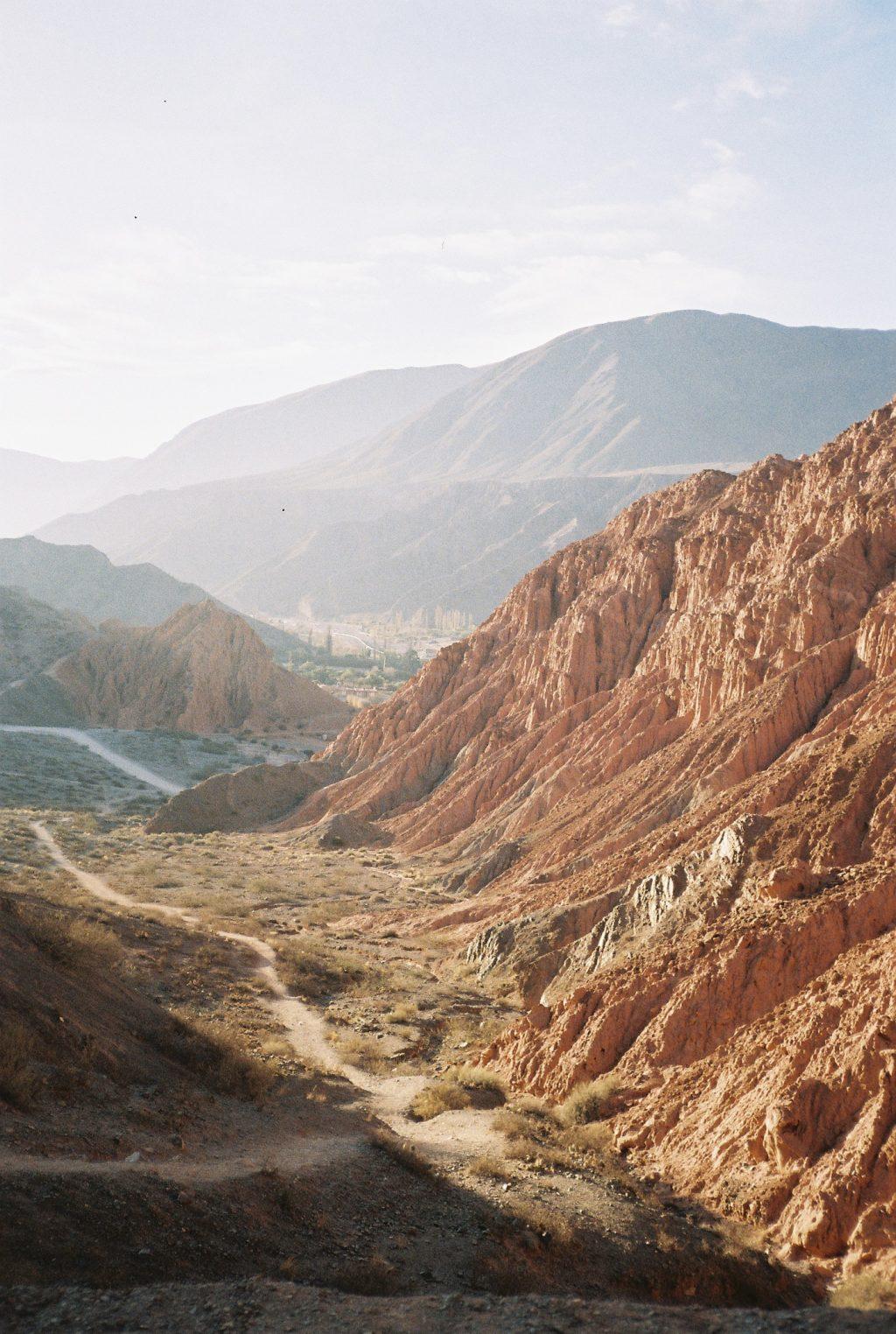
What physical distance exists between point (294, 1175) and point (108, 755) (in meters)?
66.6

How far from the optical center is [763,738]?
30.4 meters

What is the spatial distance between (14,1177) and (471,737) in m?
41.4

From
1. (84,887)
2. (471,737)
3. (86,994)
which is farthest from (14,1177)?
(471,737)

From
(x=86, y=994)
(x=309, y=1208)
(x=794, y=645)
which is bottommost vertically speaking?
(x=309, y=1208)

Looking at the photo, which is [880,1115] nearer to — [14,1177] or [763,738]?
[14,1177]

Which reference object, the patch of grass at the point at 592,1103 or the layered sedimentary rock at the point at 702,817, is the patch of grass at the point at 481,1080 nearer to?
the layered sedimentary rock at the point at 702,817

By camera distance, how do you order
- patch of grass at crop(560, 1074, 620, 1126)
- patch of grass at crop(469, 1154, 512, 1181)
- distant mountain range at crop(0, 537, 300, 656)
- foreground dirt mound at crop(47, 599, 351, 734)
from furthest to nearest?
distant mountain range at crop(0, 537, 300, 656) → foreground dirt mound at crop(47, 599, 351, 734) → patch of grass at crop(560, 1074, 620, 1126) → patch of grass at crop(469, 1154, 512, 1181)

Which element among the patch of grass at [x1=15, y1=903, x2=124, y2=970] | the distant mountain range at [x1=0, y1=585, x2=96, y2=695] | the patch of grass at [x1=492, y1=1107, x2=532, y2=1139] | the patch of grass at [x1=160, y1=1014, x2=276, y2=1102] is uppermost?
the distant mountain range at [x1=0, y1=585, x2=96, y2=695]

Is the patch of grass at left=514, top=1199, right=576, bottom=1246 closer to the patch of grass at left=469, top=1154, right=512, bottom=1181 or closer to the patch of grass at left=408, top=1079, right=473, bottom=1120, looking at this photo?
the patch of grass at left=469, top=1154, right=512, bottom=1181

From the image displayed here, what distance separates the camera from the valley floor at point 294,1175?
9289mm

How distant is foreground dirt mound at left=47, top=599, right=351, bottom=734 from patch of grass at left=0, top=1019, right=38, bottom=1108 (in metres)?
79.0

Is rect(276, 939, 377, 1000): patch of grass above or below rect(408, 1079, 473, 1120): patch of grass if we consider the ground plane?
below

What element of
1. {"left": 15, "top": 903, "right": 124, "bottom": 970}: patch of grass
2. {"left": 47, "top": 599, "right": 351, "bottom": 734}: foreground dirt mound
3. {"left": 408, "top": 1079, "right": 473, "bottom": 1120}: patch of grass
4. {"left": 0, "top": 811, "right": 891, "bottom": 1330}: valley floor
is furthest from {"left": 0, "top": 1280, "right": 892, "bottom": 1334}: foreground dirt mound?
{"left": 47, "top": 599, "right": 351, "bottom": 734}: foreground dirt mound

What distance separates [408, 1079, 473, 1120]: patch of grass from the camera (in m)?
16.8
